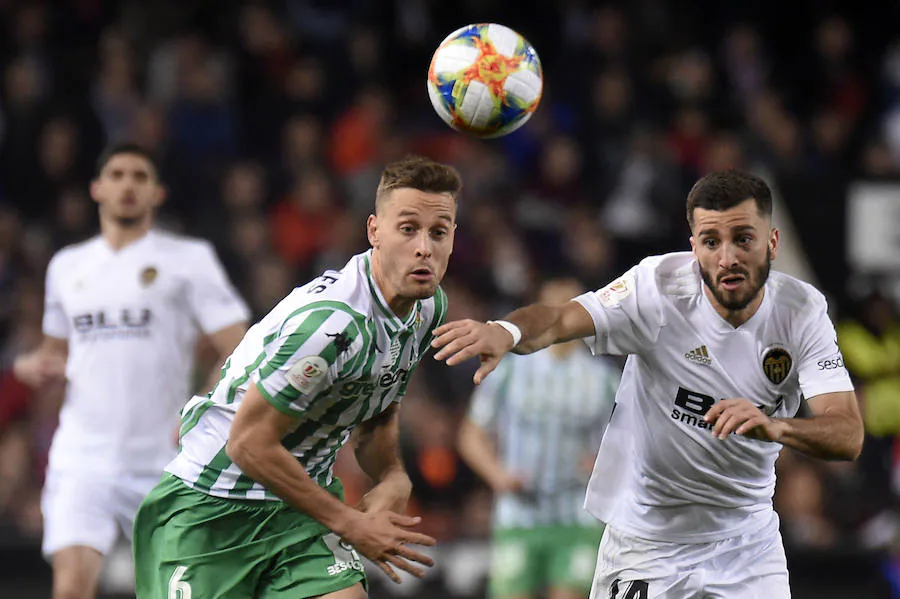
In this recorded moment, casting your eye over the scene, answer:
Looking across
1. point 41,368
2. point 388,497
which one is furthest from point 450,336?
point 41,368

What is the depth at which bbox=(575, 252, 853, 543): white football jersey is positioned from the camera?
5098 millimetres

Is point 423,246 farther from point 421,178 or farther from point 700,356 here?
point 700,356

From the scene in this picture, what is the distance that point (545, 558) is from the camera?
7758 mm

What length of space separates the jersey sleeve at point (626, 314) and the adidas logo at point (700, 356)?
0.15m

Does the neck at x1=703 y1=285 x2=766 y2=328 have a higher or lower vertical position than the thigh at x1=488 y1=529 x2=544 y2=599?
higher

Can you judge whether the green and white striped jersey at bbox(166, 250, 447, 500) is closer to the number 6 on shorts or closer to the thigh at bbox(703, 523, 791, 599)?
the number 6 on shorts

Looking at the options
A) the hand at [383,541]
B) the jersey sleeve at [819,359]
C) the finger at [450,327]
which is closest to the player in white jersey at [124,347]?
the hand at [383,541]

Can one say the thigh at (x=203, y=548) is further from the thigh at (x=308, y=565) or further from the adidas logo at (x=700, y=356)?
the adidas logo at (x=700, y=356)

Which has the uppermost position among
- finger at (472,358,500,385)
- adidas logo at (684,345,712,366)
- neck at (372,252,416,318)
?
neck at (372,252,416,318)

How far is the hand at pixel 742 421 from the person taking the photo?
437cm

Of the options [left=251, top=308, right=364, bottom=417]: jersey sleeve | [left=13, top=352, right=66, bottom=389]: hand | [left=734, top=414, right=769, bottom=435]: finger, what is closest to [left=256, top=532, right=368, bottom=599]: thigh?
[left=251, top=308, right=364, bottom=417]: jersey sleeve

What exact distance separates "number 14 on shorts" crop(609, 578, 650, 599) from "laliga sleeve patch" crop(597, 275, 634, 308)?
3.54 feet

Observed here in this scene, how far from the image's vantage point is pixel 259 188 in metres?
11.6

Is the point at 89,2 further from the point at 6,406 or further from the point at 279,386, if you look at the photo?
the point at 279,386
